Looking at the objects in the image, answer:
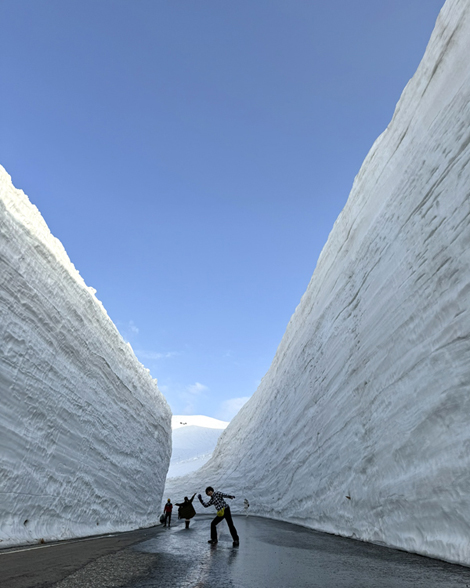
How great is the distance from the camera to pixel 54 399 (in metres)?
11.2

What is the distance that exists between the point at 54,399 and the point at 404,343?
925 centimetres

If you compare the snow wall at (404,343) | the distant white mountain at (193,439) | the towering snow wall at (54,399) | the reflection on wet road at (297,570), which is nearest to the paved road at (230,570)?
the reflection on wet road at (297,570)

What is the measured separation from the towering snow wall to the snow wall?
7480 millimetres

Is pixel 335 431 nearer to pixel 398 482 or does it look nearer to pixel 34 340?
pixel 398 482

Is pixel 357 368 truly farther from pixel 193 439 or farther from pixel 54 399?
pixel 193 439

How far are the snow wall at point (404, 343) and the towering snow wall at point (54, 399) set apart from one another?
7480mm

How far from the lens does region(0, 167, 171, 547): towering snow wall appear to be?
9305 mm

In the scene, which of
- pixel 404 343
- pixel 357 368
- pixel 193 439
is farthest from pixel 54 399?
pixel 193 439

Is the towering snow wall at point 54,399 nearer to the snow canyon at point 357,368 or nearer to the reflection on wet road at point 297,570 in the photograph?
the snow canyon at point 357,368

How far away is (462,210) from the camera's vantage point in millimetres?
7121

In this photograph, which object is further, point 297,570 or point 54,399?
point 54,399

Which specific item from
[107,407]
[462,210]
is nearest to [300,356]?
[107,407]

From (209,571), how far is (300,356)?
16.2 metres

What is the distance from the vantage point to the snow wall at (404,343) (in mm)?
6570
